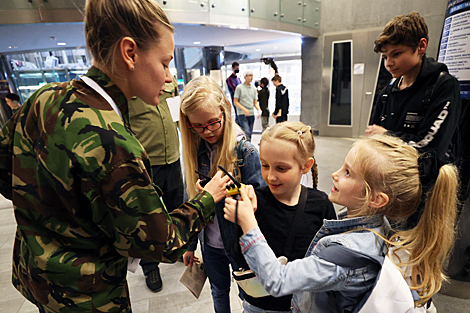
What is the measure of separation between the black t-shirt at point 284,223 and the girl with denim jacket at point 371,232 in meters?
0.15

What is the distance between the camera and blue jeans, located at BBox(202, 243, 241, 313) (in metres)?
1.32

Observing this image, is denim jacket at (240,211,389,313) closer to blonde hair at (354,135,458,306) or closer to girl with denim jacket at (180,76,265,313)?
blonde hair at (354,135,458,306)

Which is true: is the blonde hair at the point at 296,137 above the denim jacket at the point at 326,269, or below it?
above

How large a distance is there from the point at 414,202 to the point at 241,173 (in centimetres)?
71

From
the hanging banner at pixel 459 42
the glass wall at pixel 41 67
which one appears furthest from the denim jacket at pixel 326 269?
the glass wall at pixel 41 67

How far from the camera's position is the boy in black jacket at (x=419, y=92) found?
1470 mm

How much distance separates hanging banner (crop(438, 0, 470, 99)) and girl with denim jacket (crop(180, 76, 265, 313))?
68.0 inches

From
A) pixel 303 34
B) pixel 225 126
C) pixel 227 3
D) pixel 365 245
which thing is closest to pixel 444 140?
pixel 365 245

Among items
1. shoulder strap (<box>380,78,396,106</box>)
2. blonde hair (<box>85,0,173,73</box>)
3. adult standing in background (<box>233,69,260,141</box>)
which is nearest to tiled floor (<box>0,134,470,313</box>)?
shoulder strap (<box>380,78,396,106</box>)

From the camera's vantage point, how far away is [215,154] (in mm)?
1294

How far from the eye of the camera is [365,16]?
6.04m

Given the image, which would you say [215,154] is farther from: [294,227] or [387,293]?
[387,293]

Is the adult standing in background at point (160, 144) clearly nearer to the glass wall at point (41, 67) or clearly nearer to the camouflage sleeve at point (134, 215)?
the camouflage sleeve at point (134, 215)

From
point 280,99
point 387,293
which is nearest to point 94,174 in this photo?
point 387,293
